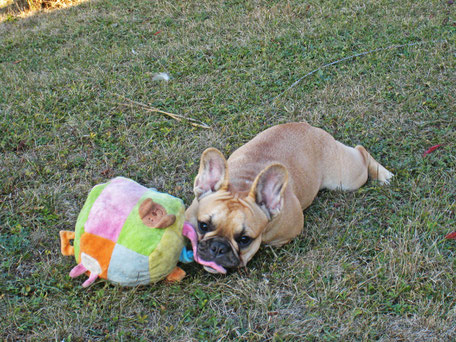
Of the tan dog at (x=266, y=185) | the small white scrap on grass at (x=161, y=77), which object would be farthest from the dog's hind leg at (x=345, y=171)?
the small white scrap on grass at (x=161, y=77)

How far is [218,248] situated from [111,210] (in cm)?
71

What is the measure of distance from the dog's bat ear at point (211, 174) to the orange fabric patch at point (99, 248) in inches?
31.3

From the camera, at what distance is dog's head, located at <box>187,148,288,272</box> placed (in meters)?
3.12

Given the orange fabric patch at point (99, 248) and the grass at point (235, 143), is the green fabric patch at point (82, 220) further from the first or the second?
the grass at point (235, 143)

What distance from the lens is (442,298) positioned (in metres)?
3.08

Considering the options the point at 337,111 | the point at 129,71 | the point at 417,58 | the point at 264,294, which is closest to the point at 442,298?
the point at 264,294

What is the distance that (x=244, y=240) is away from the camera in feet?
10.5

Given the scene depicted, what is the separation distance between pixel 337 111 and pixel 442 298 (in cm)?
269

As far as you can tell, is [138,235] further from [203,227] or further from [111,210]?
[203,227]

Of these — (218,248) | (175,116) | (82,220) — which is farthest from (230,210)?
(175,116)

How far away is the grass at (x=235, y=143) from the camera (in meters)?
3.02

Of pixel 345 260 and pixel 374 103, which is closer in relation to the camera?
pixel 345 260

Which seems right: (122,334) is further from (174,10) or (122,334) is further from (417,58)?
(174,10)

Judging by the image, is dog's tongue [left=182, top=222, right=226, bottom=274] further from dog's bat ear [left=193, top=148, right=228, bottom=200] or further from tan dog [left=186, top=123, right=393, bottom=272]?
dog's bat ear [left=193, top=148, right=228, bottom=200]
